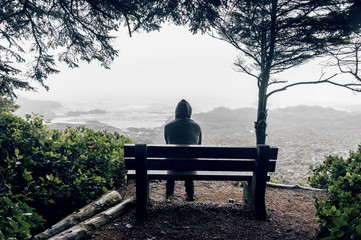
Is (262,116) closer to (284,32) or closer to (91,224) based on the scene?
(284,32)

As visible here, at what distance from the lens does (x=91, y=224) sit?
2906mm

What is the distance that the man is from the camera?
433 cm

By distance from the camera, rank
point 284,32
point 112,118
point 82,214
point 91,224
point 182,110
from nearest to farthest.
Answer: point 91,224
point 82,214
point 182,110
point 284,32
point 112,118

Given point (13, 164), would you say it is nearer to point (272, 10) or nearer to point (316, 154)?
point (272, 10)

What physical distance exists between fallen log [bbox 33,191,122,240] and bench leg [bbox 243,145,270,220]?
6.88 feet

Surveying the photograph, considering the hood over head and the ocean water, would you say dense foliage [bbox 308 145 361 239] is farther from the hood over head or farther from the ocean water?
the ocean water

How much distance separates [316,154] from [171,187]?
26.5 metres

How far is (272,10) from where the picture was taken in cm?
700

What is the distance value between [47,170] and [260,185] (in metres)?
3.39

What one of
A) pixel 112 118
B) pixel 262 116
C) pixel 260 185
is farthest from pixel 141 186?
pixel 112 118

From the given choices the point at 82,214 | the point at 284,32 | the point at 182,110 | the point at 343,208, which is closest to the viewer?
the point at 343,208

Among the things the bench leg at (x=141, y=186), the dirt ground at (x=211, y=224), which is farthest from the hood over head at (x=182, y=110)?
the dirt ground at (x=211, y=224)

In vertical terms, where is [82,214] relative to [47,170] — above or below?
below

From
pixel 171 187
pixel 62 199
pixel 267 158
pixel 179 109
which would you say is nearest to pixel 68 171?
pixel 62 199
